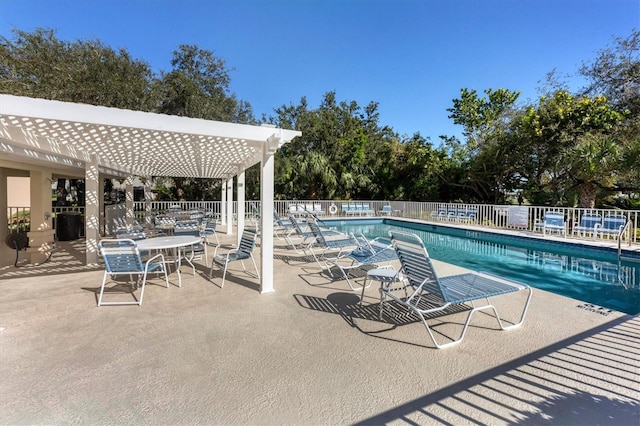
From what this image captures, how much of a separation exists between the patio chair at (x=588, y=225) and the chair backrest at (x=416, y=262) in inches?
377

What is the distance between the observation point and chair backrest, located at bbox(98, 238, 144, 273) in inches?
149

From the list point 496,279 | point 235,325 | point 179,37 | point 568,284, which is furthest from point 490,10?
point 179,37

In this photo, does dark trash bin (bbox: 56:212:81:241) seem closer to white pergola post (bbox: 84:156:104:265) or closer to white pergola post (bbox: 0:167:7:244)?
white pergola post (bbox: 0:167:7:244)

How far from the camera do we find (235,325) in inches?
125

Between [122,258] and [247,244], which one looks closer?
[122,258]

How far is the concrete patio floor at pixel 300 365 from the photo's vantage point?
191 cm

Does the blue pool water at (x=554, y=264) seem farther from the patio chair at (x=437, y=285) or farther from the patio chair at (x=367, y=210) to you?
the patio chair at (x=367, y=210)

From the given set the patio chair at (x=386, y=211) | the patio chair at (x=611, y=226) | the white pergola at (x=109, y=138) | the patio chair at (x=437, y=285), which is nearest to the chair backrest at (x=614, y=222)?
the patio chair at (x=611, y=226)

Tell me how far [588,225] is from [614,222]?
2.38 feet

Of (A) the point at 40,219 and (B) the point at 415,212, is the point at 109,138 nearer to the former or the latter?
(A) the point at 40,219

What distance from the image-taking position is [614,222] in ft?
28.9

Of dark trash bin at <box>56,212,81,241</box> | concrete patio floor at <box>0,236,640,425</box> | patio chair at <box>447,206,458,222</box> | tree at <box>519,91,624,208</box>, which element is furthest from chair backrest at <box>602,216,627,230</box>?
dark trash bin at <box>56,212,81,241</box>

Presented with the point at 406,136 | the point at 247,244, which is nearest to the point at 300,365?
the point at 247,244

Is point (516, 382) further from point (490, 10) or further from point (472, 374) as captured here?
point (490, 10)
